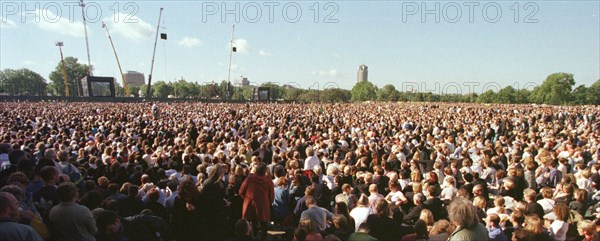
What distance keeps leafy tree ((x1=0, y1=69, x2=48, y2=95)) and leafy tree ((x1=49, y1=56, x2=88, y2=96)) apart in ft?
12.6

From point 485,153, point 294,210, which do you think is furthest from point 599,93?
point 294,210

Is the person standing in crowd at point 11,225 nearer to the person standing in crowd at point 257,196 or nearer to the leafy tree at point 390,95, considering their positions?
the person standing in crowd at point 257,196

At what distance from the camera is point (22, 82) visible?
117m

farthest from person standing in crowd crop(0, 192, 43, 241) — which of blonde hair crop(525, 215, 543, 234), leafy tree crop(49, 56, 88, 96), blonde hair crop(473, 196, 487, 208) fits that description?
leafy tree crop(49, 56, 88, 96)

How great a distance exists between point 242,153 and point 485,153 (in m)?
6.20

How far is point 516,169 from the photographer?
7.03 m

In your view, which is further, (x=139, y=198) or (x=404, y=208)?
(x=404, y=208)

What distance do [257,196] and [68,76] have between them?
136529 millimetres

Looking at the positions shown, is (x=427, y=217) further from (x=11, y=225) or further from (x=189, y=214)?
(x=11, y=225)

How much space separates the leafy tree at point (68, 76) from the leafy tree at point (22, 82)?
3849 millimetres


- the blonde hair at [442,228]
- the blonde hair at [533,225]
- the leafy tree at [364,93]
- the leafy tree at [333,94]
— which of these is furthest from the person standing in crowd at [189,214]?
the leafy tree at [364,93]

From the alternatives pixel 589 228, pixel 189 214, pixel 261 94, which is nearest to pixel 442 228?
pixel 589 228

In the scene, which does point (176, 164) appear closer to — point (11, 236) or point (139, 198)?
point (139, 198)

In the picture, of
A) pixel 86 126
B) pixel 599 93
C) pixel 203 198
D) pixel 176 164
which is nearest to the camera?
pixel 203 198
